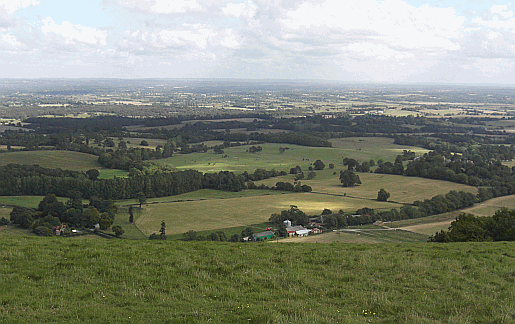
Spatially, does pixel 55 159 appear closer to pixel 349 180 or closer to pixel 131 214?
pixel 131 214

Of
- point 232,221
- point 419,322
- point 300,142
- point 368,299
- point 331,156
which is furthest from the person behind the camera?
point 300,142

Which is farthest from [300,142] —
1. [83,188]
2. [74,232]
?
[74,232]

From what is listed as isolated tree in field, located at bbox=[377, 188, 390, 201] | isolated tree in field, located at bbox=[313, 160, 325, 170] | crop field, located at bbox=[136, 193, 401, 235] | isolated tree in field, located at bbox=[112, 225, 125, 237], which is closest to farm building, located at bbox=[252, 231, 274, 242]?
crop field, located at bbox=[136, 193, 401, 235]

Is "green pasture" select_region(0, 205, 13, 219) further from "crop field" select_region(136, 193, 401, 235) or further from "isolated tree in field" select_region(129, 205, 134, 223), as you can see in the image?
"crop field" select_region(136, 193, 401, 235)

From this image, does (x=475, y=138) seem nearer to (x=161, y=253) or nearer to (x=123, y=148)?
(x=123, y=148)

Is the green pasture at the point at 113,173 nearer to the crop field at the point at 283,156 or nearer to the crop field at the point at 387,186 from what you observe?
the crop field at the point at 283,156

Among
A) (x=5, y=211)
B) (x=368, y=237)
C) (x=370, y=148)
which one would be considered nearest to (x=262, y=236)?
(x=368, y=237)
